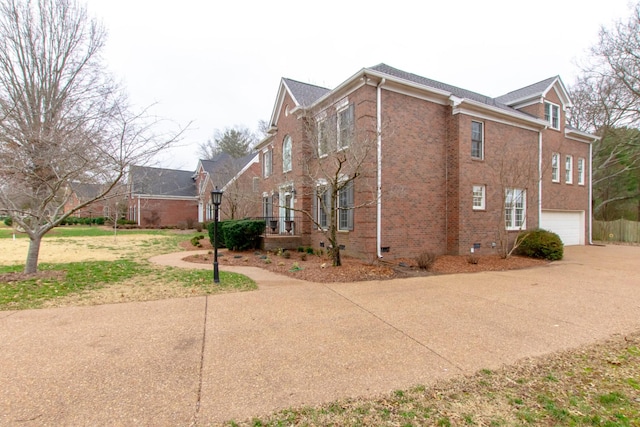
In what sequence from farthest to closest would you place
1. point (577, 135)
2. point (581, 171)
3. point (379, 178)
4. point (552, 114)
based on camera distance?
point (581, 171), point (577, 135), point (552, 114), point (379, 178)

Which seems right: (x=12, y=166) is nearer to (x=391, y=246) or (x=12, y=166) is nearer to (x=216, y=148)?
(x=391, y=246)

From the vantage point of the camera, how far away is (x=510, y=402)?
9.08ft

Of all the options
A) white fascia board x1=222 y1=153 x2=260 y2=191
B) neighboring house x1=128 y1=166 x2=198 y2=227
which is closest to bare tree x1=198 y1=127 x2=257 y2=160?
neighboring house x1=128 y1=166 x2=198 y2=227

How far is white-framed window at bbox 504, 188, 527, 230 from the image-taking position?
42.4ft

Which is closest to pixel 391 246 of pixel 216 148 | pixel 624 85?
pixel 624 85

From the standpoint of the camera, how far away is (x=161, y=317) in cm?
499

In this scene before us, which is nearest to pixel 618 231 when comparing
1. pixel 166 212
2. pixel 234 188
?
pixel 234 188

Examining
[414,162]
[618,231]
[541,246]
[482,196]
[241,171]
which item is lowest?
[541,246]

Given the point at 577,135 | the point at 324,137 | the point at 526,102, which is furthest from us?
the point at 577,135

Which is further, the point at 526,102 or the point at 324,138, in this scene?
the point at 526,102

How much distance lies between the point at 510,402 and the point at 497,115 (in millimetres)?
12669

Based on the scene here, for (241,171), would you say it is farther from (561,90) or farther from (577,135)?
(577,135)

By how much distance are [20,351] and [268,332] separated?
296 centimetres

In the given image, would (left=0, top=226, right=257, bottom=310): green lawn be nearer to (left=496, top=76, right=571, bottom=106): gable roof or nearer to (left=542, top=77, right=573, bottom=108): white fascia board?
(left=496, top=76, right=571, bottom=106): gable roof
